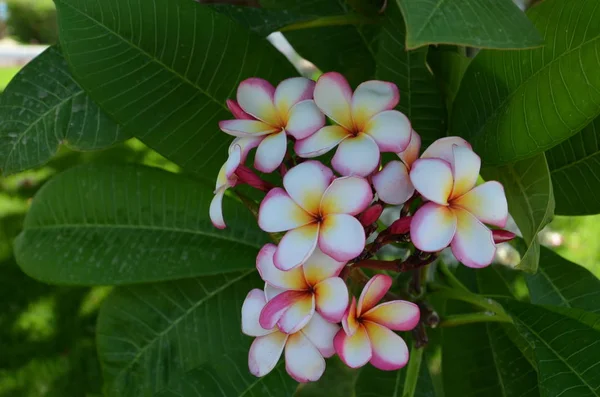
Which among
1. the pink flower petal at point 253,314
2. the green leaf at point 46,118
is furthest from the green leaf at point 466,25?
the green leaf at point 46,118

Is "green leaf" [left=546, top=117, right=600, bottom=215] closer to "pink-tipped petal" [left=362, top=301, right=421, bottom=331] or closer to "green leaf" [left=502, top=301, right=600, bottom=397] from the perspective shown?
"green leaf" [left=502, top=301, right=600, bottom=397]

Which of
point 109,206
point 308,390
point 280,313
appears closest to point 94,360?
point 308,390

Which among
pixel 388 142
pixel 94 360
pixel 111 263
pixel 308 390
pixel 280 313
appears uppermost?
pixel 388 142

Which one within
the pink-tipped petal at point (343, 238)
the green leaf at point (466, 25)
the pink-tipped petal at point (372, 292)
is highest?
the green leaf at point (466, 25)

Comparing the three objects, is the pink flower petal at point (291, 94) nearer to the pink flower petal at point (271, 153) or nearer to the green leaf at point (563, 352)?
the pink flower petal at point (271, 153)

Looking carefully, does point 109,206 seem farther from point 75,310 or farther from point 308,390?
point 75,310

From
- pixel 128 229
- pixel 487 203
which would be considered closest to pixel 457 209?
pixel 487 203

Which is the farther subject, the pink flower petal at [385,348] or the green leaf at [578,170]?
the green leaf at [578,170]
